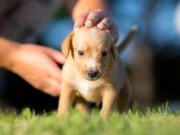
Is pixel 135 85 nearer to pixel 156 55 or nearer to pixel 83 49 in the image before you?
pixel 156 55

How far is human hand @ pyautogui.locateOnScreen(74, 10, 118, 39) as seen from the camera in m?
4.10

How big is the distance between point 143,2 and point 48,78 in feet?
38.6

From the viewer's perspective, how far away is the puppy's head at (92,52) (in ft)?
12.7

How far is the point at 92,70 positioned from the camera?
3855 mm

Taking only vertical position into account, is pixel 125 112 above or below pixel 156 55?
above

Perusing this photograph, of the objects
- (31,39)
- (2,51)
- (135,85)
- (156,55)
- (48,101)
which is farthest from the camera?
(156,55)

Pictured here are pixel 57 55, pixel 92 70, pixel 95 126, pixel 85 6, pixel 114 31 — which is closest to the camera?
pixel 95 126

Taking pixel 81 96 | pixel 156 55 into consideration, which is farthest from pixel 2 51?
pixel 156 55

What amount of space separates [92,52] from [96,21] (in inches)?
15.0

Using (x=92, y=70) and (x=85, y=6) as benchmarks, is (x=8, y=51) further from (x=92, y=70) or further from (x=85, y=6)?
(x=92, y=70)

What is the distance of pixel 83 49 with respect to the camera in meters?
3.89

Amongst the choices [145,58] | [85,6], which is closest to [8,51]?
[85,6]

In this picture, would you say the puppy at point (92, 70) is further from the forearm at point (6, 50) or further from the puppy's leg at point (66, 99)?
the forearm at point (6, 50)

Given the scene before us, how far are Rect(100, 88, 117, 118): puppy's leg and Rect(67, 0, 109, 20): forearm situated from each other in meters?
1.24
